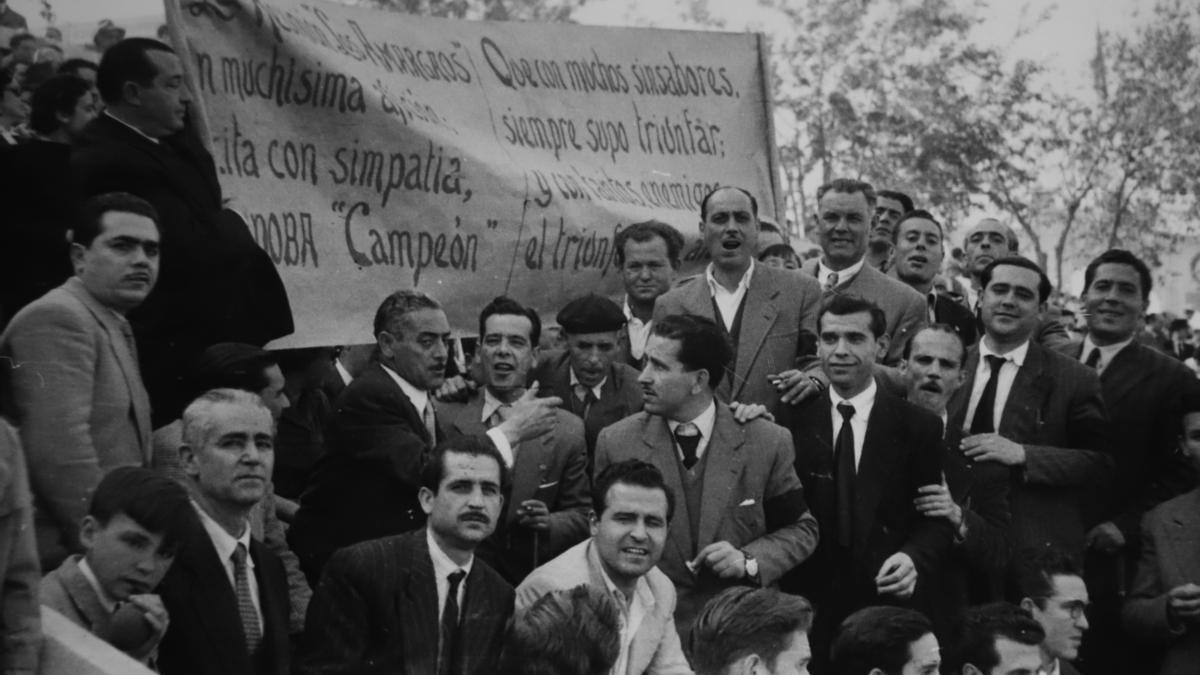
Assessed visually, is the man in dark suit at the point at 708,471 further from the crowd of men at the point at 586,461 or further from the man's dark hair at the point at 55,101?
the man's dark hair at the point at 55,101

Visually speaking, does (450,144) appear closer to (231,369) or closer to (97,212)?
(231,369)

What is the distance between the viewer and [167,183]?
7.32 metres

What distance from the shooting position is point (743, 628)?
19.8 ft

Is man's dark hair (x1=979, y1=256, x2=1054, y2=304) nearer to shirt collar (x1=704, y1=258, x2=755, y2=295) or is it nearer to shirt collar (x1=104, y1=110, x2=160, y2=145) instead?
shirt collar (x1=704, y1=258, x2=755, y2=295)

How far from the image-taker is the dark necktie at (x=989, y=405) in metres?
8.56

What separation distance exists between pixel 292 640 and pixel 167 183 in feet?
6.02

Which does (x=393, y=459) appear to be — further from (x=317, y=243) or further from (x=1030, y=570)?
(x=1030, y=570)

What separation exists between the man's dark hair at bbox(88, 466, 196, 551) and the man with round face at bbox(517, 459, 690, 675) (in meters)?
1.43

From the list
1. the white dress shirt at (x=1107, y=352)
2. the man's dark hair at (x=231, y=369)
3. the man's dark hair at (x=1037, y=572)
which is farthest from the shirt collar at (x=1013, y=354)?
the man's dark hair at (x=231, y=369)

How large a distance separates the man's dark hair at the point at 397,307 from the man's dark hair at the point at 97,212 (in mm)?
1464

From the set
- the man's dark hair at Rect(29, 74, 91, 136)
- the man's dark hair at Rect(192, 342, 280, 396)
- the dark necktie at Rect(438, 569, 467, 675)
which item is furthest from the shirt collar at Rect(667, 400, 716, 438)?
the man's dark hair at Rect(29, 74, 91, 136)

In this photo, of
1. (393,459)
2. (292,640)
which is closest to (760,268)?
(393,459)

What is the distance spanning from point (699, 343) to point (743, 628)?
180cm

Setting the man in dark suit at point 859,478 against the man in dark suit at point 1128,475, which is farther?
the man in dark suit at point 1128,475
